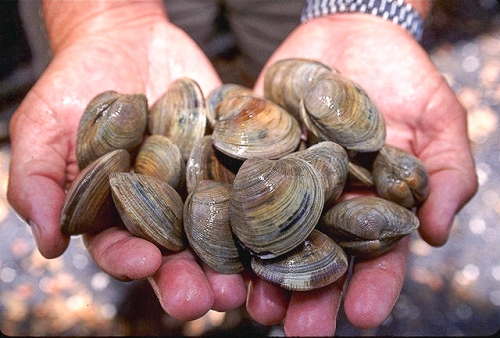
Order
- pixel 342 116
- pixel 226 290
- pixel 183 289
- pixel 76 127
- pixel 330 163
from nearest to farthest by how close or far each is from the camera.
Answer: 1. pixel 183 289
2. pixel 226 290
3. pixel 330 163
4. pixel 342 116
5. pixel 76 127

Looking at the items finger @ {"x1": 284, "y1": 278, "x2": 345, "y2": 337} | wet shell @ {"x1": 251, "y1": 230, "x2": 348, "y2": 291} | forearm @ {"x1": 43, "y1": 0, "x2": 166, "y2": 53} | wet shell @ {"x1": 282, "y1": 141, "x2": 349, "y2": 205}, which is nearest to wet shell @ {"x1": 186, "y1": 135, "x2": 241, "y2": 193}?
wet shell @ {"x1": 282, "y1": 141, "x2": 349, "y2": 205}

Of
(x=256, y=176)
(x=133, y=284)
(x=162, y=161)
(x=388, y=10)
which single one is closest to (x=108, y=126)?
(x=162, y=161)

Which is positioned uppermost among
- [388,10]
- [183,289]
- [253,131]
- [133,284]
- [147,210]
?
[388,10]

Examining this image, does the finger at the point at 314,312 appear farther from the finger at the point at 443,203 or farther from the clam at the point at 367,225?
the finger at the point at 443,203

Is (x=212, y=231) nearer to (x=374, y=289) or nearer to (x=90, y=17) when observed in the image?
(x=374, y=289)

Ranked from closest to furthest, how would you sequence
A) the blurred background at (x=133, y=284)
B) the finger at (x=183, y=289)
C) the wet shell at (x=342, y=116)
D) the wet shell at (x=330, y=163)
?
the finger at (x=183, y=289) → the wet shell at (x=330, y=163) → the wet shell at (x=342, y=116) → the blurred background at (x=133, y=284)

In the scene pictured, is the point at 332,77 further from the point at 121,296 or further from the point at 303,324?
the point at 121,296

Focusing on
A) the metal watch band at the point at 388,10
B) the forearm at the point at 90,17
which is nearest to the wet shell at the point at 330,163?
the metal watch band at the point at 388,10

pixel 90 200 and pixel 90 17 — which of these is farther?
pixel 90 17
